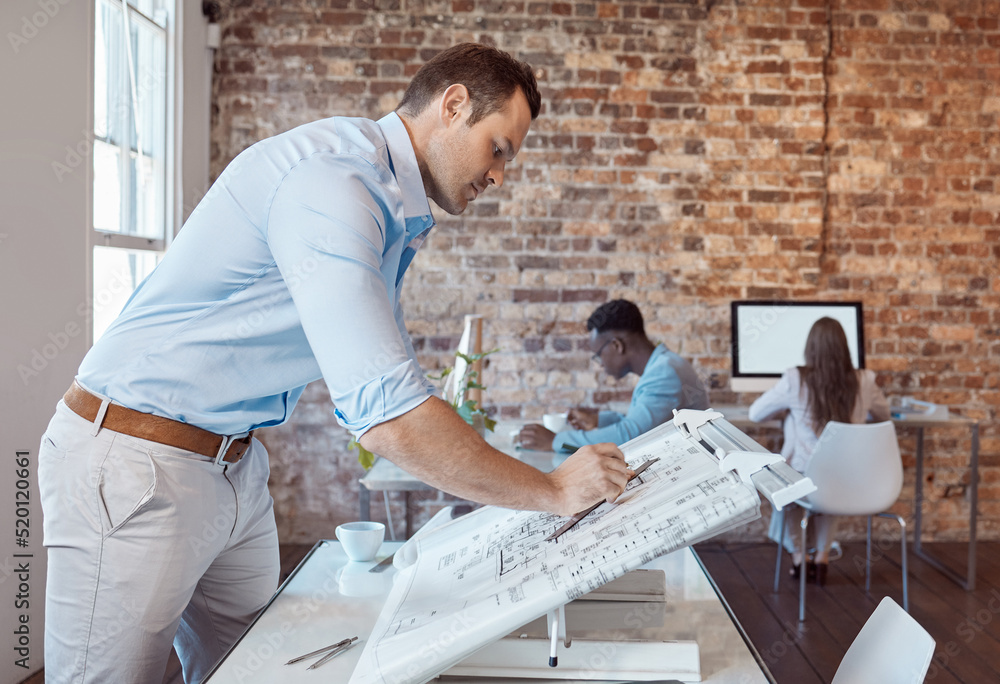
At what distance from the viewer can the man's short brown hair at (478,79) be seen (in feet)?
3.83

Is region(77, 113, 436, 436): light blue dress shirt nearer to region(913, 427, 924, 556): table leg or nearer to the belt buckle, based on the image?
the belt buckle

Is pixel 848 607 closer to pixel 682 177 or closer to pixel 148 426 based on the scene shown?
pixel 682 177

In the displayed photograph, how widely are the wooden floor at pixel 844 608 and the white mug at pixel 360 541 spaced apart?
107 cm

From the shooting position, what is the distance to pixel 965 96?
3787 millimetres

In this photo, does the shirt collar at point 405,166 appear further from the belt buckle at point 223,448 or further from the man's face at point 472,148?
the belt buckle at point 223,448

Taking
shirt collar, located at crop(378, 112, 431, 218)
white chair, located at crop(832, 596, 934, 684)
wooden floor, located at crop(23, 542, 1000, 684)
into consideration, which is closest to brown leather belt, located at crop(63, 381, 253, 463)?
shirt collar, located at crop(378, 112, 431, 218)

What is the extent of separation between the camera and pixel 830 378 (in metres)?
3.16

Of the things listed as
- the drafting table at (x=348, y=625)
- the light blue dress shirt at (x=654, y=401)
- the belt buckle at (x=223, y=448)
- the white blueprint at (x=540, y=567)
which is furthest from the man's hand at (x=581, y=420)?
the belt buckle at (x=223, y=448)

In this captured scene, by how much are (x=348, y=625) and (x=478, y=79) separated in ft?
2.84

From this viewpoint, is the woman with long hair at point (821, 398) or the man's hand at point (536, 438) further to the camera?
the woman with long hair at point (821, 398)

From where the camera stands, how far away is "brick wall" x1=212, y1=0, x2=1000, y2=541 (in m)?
3.67

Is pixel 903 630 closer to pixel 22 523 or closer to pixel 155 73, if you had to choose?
pixel 22 523

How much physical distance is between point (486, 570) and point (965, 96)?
3.97 metres

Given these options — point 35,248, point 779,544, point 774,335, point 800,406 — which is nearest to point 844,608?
point 779,544
